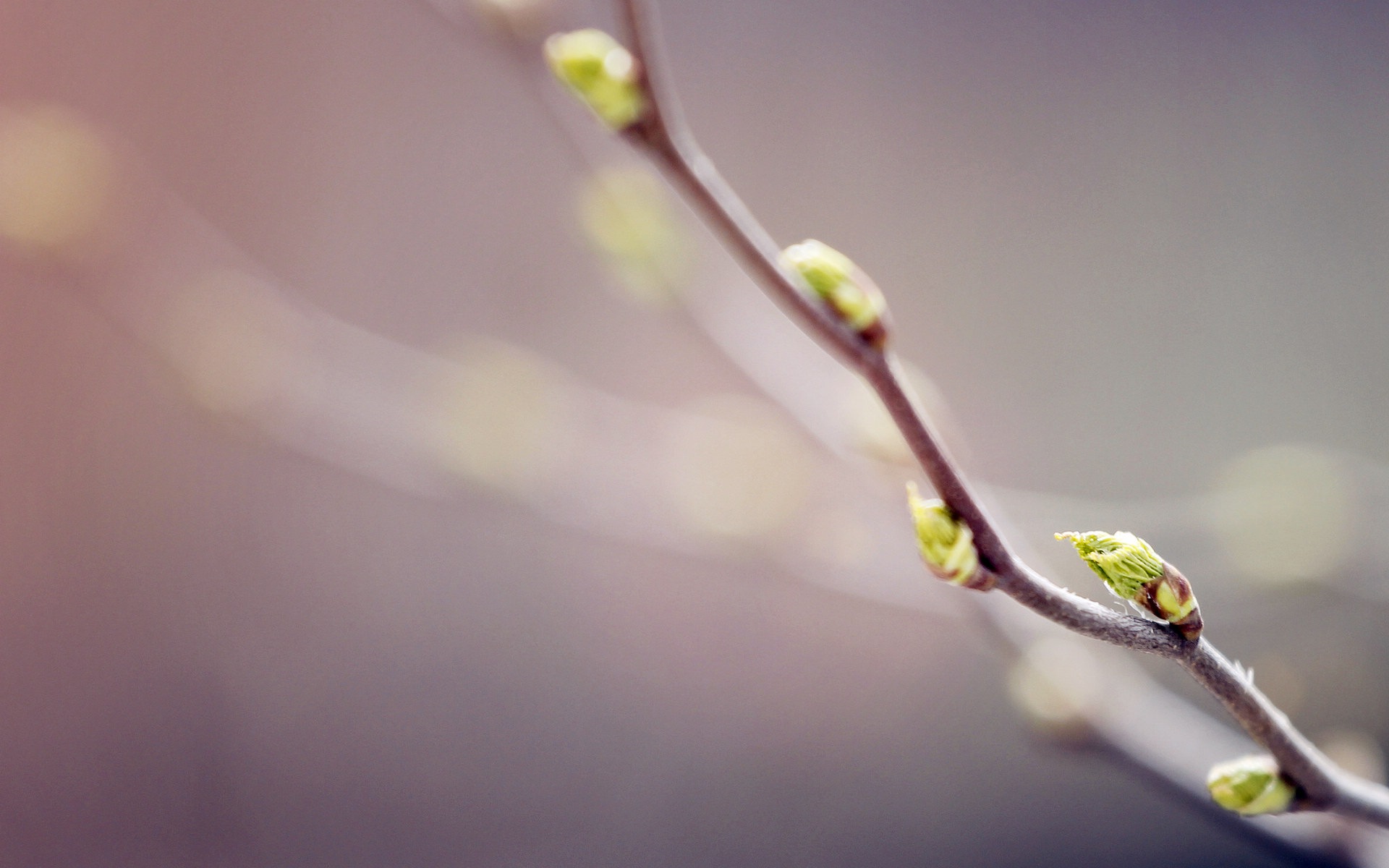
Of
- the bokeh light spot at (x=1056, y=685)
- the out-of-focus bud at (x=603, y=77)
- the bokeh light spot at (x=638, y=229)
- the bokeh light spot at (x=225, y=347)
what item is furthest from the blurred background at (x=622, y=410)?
the out-of-focus bud at (x=603, y=77)

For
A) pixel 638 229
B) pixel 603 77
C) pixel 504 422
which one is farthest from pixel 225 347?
pixel 603 77

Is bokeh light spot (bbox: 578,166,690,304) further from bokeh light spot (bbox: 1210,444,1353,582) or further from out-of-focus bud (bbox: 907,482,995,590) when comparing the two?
bokeh light spot (bbox: 1210,444,1353,582)

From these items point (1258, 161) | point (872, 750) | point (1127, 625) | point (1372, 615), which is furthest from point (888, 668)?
point (1127, 625)

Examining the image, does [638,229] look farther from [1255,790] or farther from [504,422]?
[1255,790]

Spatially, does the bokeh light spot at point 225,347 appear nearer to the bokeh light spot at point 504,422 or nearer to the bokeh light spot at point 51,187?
the bokeh light spot at point 51,187

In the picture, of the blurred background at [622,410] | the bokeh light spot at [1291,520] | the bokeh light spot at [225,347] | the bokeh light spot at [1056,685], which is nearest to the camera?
the bokeh light spot at [1056,685]
